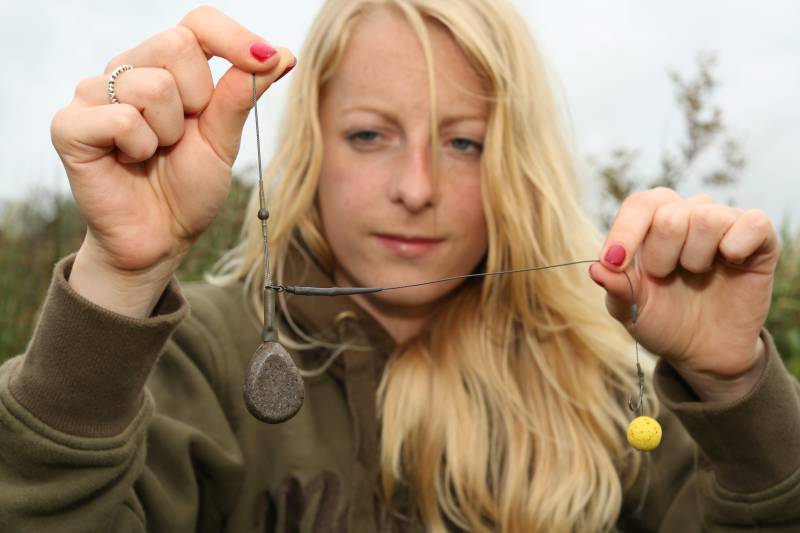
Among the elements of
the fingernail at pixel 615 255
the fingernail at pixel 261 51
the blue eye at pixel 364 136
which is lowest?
the blue eye at pixel 364 136

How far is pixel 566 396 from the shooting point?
2.87 m

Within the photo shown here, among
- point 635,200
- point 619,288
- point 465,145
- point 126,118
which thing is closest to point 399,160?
point 465,145

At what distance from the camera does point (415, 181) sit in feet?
8.60

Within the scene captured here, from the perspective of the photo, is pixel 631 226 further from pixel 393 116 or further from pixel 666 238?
pixel 393 116

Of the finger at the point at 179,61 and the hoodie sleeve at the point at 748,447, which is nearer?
the finger at the point at 179,61

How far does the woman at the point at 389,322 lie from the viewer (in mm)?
1899

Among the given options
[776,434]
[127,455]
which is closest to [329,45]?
[127,455]

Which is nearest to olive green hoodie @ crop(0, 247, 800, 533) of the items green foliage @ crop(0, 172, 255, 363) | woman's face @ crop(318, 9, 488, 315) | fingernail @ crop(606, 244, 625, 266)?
woman's face @ crop(318, 9, 488, 315)

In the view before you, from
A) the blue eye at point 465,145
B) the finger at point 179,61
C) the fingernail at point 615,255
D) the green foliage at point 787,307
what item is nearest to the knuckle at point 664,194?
the fingernail at point 615,255

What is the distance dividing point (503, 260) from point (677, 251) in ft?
3.13

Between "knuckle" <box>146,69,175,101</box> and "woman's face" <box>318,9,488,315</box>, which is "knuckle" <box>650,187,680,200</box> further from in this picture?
"knuckle" <box>146,69,175,101</box>

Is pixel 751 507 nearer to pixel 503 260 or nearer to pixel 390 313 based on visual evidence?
pixel 503 260

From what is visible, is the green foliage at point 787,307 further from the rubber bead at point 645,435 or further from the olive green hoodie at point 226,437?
the rubber bead at point 645,435

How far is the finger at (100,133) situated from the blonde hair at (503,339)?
1.02m
